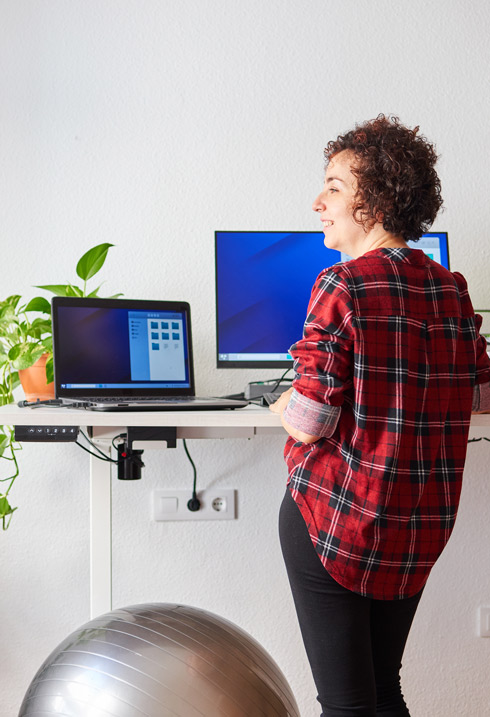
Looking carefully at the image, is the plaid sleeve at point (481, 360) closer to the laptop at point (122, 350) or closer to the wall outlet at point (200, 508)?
the laptop at point (122, 350)

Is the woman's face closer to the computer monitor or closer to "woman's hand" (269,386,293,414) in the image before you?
"woman's hand" (269,386,293,414)

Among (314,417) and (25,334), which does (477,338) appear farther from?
(25,334)

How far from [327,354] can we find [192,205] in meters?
1.15

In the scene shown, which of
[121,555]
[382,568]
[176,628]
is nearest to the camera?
[382,568]

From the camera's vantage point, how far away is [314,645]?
1.06 m

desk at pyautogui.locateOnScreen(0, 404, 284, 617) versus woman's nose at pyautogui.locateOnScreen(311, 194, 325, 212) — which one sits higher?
woman's nose at pyautogui.locateOnScreen(311, 194, 325, 212)

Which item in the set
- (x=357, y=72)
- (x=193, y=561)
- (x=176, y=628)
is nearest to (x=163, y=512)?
(x=193, y=561)

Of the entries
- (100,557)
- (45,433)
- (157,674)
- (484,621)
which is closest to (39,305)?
(45,433)

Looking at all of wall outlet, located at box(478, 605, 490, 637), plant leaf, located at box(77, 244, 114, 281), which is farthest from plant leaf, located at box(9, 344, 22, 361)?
wall outlet, located at box(478, 605, 490, 637)

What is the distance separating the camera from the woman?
3.25ft

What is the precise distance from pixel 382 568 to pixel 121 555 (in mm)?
1151

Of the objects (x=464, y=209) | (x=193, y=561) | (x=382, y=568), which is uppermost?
(x=464, y=209)

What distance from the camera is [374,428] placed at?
995 mm

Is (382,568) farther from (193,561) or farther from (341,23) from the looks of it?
(341,23)
